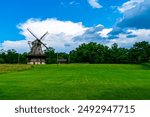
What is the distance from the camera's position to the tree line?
169 m

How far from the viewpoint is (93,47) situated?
182m

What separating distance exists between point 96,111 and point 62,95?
926cm

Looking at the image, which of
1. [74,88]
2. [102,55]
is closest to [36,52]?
[102,55]

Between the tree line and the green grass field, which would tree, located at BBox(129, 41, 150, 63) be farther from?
the green grass field

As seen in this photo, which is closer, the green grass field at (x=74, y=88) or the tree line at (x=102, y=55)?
the green grass field at (x=74, y=88)

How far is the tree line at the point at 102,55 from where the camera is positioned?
16925cm

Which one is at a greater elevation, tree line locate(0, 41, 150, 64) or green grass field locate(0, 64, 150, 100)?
tree line locate(0, 41, 150, 64)

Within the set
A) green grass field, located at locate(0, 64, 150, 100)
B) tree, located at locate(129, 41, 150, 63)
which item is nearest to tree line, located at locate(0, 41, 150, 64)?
tree, located at locate(129, 41, 150, 63)

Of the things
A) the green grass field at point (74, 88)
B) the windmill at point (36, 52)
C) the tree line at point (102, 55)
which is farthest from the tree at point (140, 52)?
the green grass field at point (74, 88)

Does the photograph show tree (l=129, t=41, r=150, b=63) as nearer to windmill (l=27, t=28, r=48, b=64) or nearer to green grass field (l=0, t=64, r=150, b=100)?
windmill (l=27, t=28, r=48, b=64)

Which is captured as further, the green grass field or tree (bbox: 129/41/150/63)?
tree (bbox: 129/41/150/63)

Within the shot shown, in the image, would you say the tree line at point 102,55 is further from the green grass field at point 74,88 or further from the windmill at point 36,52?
the green grass field at point 74,88

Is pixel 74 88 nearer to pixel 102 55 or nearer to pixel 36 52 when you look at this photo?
pixel 36 52

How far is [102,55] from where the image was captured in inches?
6900
